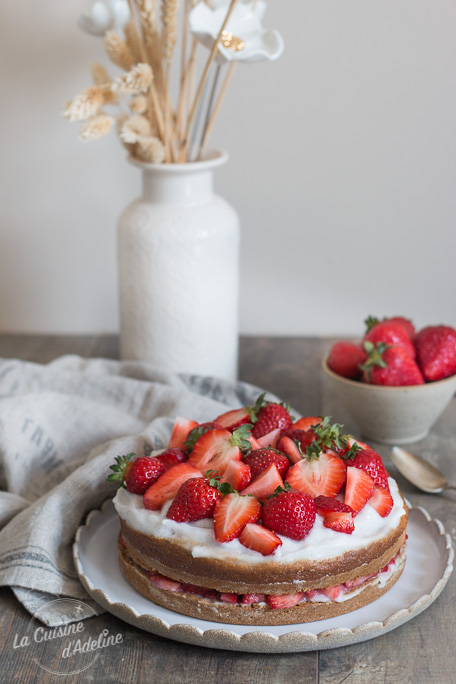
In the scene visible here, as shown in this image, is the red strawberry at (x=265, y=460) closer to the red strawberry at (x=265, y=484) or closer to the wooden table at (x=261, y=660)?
the red strawberry at (x=265, y=484)

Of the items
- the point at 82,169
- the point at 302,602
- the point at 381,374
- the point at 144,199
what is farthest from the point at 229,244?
the point at 302,602

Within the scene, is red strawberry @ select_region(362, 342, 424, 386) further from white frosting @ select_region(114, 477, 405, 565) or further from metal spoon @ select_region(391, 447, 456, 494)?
white frosting @ select_region(114, 477, 405, 565)

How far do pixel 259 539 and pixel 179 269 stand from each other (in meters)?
0.68

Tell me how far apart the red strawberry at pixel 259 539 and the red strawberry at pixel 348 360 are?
1.64 feet

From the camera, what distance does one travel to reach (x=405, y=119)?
5.56 feet

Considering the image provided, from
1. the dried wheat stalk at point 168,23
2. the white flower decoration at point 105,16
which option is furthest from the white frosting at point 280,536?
the white flower decoration at point 105,16

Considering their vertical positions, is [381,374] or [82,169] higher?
[82,169]

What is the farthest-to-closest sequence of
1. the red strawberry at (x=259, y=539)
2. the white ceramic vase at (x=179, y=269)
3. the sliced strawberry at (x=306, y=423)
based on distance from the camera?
1. the white ceramic vase at (x=179, y=269)
2. the sliced strawberry at (x=306, y=423)
3. the red strawberry at (x=259, y=539)

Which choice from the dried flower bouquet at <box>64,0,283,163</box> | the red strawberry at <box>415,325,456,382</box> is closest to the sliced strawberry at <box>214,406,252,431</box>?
the red strawberry at <box>415,325,456,382</box>

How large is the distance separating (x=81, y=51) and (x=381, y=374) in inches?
37.5

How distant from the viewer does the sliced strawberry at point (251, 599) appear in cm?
86

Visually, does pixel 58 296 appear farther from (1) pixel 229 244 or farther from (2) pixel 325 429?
(2) pixel 325 429

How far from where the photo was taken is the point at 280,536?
85 centimetres

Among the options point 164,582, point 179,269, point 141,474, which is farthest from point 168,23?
point 164,582
